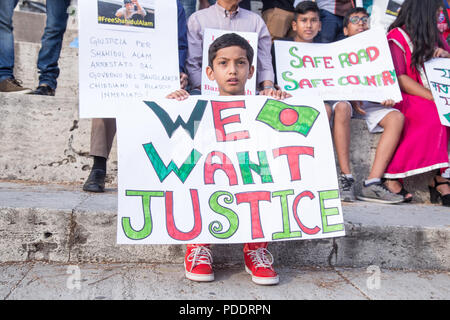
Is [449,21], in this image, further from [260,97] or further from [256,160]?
[256,160]

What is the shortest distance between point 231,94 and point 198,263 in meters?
0.86

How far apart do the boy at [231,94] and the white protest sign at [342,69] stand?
29.3 inches

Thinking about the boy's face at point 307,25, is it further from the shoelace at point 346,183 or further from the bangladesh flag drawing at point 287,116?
the bangladesh flag drawing at point 287,116

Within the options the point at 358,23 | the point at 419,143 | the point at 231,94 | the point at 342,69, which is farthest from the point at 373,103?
the point at 231,94

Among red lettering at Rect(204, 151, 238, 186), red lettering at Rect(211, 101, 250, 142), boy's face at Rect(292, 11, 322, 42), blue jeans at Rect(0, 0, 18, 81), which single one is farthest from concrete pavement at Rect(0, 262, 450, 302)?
boy's face at Rect(292, 11, 322, 42)

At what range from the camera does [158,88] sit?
7.85 ft

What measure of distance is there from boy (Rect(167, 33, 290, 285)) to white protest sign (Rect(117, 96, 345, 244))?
0.41 ft

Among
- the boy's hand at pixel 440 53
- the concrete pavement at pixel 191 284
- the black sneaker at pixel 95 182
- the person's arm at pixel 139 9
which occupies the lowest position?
the concrete pavement at pixel 191 284

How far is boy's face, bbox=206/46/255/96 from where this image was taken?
2.06 meters

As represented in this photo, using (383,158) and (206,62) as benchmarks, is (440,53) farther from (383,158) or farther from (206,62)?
(206,62)

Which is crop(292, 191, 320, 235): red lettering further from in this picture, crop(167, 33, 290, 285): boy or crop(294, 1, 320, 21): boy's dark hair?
crop(294, 1, 320, 21): boy's dark hair

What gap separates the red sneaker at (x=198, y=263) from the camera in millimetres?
1648

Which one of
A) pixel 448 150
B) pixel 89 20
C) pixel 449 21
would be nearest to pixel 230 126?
pixel 89 20

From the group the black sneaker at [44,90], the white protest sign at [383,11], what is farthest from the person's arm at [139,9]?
the white protest sign at [383,11]
